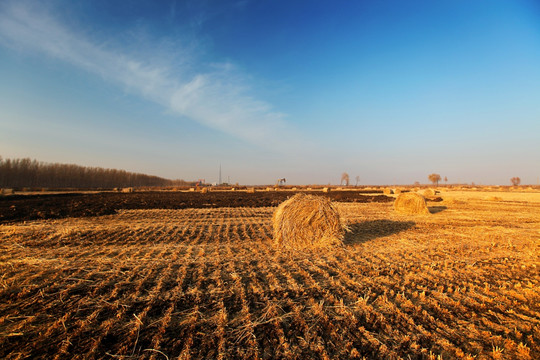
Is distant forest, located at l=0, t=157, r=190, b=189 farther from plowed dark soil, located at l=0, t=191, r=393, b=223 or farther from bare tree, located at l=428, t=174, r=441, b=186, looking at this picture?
bare tree, located at l=428, t=174, r=441, b=186

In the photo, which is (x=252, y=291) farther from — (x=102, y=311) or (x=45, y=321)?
(x=45, y=321)

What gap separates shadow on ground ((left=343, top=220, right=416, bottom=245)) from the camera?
29.4 ft

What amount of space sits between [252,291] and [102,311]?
2.31 m

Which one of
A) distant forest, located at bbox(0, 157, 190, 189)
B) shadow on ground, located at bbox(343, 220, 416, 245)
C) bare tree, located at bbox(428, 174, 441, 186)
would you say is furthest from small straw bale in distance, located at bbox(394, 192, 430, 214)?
bare tree, located at bbox(428, 174, 441, 186)

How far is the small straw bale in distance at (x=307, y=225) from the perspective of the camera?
8078mm

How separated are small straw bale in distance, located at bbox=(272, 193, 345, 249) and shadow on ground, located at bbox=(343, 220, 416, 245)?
760mm

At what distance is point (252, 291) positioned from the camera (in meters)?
4.53

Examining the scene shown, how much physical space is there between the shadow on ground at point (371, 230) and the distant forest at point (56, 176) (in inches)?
3719

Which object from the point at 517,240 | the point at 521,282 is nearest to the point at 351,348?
the point at 521,282

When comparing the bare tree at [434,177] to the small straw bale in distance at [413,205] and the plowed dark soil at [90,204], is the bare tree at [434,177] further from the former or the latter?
the small straw bale in distance at [413,205]

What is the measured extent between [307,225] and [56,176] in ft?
334

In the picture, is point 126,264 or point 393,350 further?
point 126,264

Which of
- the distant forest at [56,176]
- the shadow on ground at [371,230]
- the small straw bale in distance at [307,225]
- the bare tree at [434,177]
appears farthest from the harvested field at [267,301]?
the bare tree at [434,177]

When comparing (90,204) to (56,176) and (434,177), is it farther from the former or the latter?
(434,177)
